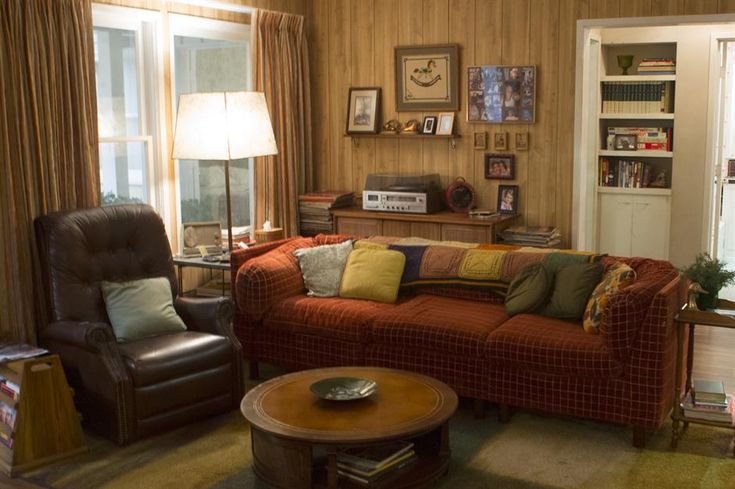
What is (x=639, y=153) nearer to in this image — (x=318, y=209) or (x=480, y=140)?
(x=480, y=140)

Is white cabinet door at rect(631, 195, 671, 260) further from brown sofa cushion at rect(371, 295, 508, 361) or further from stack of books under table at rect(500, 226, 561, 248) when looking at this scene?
brown sofa cushion at rect(371, 295, 508, 361)

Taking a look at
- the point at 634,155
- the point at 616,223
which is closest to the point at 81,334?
the point at 616,223

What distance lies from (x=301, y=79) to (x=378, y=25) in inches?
27.7

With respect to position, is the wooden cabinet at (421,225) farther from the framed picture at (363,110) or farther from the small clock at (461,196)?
the framed picture at (363,110)

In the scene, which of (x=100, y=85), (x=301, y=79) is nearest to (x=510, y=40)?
(x=301, y=79)

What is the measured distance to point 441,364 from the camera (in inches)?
168

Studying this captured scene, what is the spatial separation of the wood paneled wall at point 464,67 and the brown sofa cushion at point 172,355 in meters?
2.62

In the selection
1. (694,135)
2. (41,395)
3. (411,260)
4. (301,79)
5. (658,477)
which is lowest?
(658,477)

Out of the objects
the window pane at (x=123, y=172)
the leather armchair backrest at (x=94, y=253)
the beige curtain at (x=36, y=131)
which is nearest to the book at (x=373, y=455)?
the leather armchair backrest at (x=94, y=253)

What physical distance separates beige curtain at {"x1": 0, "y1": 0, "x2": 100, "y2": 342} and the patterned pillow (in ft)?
8.80

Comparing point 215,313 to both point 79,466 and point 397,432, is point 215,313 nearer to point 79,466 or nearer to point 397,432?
point 79,466

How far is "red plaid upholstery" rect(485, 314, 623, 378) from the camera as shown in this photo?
384 cm

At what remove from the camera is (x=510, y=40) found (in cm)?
589

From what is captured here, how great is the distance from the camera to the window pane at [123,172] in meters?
5.09
